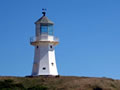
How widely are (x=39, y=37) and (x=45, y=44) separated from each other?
1.11 m

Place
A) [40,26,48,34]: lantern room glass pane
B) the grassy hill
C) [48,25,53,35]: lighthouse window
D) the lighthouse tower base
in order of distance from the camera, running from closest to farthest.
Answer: the grassy hill
the lighthouse tower base
[40,26,48,34]: lantern room glass pane
[48,25,53,35]: lighthouse window

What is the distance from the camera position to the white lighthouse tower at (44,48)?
57.2 meters

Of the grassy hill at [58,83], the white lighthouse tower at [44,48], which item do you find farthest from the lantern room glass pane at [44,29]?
the grassy hill at [58,83]

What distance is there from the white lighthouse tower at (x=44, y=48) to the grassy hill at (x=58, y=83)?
5.50 ft

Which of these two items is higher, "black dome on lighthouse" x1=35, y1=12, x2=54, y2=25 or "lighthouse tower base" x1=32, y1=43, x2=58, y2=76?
"black dome on lighthouse" x1=35, y1=12, x2=54, y2=25

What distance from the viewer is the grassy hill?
5159 centimetres

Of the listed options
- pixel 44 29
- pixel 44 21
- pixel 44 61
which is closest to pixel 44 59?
pixel 44 61

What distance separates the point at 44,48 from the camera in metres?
57.7

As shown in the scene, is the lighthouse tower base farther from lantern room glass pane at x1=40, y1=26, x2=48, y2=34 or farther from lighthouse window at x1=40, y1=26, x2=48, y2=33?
lighthouse window at x1=40, y1=26, x2=48, y2=33

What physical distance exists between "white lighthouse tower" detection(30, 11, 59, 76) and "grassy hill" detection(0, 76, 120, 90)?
1676 mm

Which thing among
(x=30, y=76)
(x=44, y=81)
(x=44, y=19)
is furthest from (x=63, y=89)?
(x=44, y=19)

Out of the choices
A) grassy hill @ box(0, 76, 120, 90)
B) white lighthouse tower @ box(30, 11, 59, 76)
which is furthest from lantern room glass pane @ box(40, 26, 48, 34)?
grassy hill @ box(0, 76, 120, 90)

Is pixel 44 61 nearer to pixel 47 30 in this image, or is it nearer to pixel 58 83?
pixel 47 30

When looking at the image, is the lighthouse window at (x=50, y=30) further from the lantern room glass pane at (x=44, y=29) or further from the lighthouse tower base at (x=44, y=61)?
the lighthouse tower base at (x=44, y=61)
